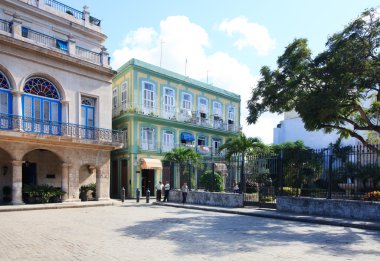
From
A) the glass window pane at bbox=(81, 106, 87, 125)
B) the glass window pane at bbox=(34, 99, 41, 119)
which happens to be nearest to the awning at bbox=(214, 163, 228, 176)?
the glass window pane at bbox=(81, 106, 87, 125)

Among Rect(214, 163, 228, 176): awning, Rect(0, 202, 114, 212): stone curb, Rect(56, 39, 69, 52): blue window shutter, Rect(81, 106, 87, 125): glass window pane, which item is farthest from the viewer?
Rect(81, 106, 87, 125): glass window pane

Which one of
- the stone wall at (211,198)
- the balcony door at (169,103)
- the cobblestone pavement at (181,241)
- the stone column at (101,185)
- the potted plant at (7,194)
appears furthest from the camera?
the balcony door at (169,103)

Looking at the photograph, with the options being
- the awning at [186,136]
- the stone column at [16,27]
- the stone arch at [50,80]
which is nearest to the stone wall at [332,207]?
the stone arch at [50,80]

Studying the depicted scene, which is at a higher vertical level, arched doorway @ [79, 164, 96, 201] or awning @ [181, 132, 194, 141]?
awning @ [181, 132, 194, 141]

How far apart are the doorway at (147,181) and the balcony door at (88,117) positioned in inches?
317

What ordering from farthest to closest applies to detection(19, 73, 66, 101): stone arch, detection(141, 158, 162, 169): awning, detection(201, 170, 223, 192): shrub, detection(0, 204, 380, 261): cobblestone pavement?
detection(141, 158, 162, 169): awning, detection(201, 170, 223, 192): shrub, detection(19, 73, 66, 101): stone arch, detection(0, 204, 380, 261): cobblestone pavement

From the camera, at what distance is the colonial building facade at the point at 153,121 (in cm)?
2759

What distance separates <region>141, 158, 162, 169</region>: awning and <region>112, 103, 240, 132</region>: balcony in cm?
380

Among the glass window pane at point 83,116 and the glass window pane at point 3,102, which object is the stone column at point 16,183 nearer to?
the glass window pane at point 3,102

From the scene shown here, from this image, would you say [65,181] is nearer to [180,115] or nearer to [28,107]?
[28,107]

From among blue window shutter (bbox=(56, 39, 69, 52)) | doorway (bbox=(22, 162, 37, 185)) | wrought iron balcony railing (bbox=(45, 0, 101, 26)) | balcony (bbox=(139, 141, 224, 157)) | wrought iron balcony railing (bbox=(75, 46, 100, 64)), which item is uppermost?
wrought iron balcony railing (bbox=(45, 0, 101, 26))

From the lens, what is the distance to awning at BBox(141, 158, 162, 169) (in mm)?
27330

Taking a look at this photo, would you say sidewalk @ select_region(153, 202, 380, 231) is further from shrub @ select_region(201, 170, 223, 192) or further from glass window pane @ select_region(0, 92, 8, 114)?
glass window pane @ select_region(0, 92, 8, 114)

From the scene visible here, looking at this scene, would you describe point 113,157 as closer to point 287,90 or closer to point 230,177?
point 230,177
